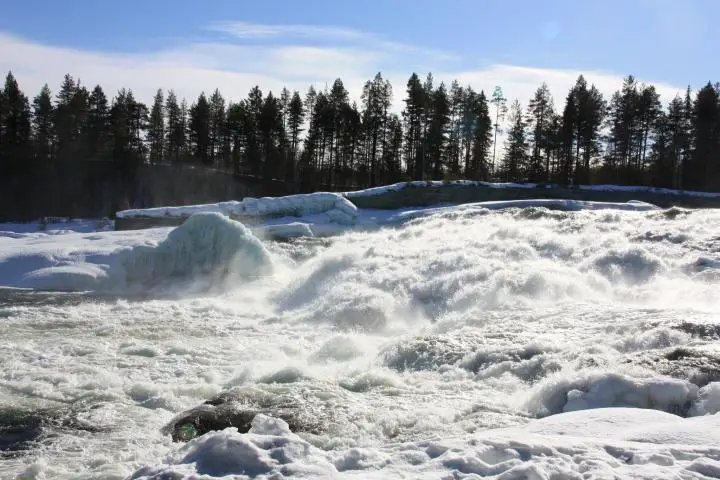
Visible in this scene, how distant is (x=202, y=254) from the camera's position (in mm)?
16375

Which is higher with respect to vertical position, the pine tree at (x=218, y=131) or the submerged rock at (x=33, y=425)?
the pine tree at (x=218, y=131)

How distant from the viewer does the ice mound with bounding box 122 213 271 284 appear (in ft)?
52.3

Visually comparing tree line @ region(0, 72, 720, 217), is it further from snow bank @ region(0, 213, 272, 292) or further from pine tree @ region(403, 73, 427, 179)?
snow bank @ region(0, 213, 272, 292)

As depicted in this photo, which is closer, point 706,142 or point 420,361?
point 420,361

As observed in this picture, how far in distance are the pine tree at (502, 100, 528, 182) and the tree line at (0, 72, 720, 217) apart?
0.28 ft

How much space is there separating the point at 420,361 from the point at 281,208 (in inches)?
520

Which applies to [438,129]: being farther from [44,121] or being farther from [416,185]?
[44,121]

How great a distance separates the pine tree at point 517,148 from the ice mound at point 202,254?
30.9 meters

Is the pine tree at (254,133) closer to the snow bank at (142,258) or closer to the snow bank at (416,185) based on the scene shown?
the snow bank at (416,185)

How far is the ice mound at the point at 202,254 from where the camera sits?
1595 centimetres

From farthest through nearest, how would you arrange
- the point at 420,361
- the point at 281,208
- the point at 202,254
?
the point at 281,208 < the point at 202,254 < the point at 420,361

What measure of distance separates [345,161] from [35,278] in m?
34.2

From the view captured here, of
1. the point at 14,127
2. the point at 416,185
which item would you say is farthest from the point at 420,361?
the point at 14,127

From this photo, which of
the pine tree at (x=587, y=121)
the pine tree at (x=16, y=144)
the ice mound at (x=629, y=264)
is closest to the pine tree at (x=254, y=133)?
the pine tree at (x=16, y=144)
